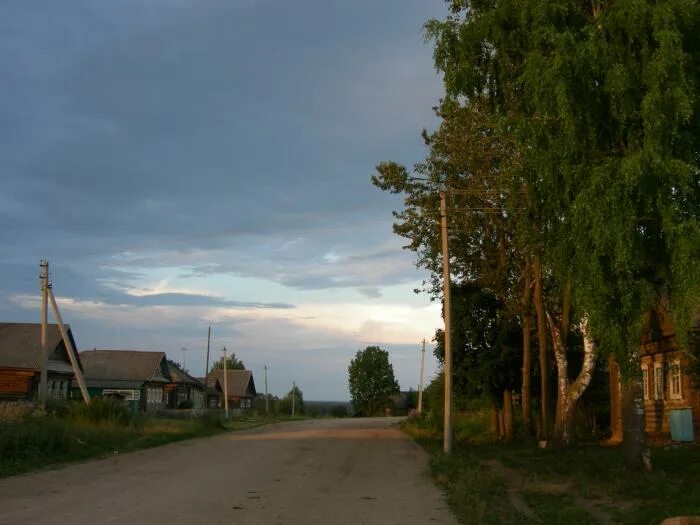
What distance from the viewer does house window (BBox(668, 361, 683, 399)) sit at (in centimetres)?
2456

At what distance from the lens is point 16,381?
47.6 m

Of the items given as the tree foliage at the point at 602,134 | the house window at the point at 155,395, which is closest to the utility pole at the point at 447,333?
the tree foliage at the point at 602,134


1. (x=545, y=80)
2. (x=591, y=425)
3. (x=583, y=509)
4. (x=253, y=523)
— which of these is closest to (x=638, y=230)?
(x=545, y=80)

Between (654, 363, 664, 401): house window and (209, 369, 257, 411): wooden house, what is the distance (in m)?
76.6

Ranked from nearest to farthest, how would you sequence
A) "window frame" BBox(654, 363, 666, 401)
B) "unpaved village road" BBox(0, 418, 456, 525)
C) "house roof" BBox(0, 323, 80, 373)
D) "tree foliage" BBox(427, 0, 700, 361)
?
1. "unpaved village road" BBox(0, 418, 456, 525)
2. "tree foliage" BBox(427, 0, 700, 361)
3. "window frame" BBox(654, 363, 666, 401)
4. "house roof" BBox(0, 323, 80, 373)

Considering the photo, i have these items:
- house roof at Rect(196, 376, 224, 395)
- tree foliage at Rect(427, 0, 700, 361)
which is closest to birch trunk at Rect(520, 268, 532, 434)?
tree foliage at Rect(427, 0, 700, 361)

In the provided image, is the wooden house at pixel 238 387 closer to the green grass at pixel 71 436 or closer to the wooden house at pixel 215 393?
the wooden house at pixel 215 393

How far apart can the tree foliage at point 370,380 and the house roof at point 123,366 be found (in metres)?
52.0

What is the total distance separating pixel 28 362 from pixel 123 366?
66.4 ft

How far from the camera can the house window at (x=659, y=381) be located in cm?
2630

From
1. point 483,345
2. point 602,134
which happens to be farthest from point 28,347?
point 602,134

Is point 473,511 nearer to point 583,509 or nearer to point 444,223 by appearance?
point 583,509

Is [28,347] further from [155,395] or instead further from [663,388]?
[663,388]

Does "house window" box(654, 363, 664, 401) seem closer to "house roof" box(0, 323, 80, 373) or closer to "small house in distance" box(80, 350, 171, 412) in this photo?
"house roof" box(0, 323, 80, 373)
